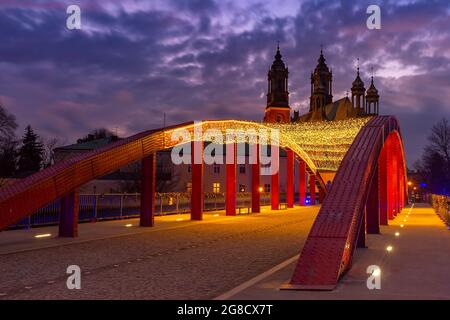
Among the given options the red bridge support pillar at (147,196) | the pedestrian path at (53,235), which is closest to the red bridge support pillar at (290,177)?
the pedestrian path at (53,235)

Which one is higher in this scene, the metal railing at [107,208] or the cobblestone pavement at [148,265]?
the metal railing at [107,208]

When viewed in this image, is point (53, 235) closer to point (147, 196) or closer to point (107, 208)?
point (147, 196)

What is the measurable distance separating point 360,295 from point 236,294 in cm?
198

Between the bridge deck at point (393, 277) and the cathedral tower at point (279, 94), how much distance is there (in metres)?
82.1

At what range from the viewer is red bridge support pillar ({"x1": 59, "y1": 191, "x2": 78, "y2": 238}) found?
1986 centimetres

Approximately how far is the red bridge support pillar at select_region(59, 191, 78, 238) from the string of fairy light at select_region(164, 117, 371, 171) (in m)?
6.51

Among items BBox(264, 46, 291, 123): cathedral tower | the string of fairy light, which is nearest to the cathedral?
BBox(264, 46, 291, 123): cathedral tower

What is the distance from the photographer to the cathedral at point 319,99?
9956 cm

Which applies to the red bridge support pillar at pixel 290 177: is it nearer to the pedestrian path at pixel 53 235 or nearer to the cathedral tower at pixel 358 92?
the pedestrian path at pixel 53 235

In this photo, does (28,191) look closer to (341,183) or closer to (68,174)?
(68,174)

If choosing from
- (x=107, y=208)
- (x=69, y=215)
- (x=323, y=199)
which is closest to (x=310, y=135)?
(x=107, y=208)

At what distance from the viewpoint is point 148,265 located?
13.1 m
